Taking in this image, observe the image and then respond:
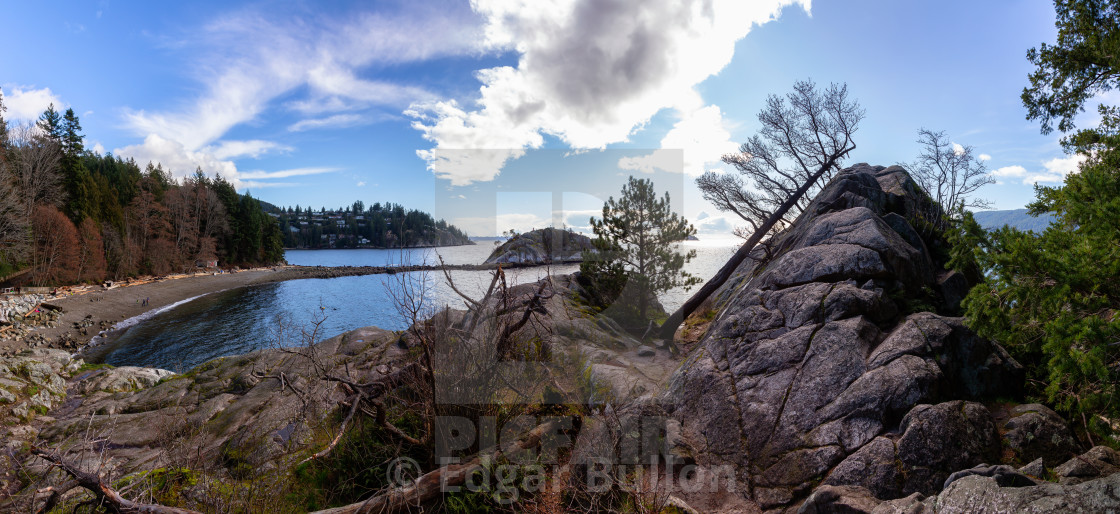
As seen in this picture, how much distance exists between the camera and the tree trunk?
528 inches

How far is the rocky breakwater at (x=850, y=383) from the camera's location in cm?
500

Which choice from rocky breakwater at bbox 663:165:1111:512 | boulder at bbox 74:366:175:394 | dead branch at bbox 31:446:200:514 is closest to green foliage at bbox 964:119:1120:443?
rocky breakwater at bbox 663:165:1111:512

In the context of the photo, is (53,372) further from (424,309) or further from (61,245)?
(61,245)

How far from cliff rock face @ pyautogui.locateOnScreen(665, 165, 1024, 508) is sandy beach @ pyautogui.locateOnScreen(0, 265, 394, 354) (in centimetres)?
3261

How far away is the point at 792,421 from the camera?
5922mm

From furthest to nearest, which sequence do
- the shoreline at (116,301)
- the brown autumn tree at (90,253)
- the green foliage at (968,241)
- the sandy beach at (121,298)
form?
the brown autumn tree at (90,253) → the sandy beach at (121,298) → the shoreline at (116,301) → the green foliage at (968,241)

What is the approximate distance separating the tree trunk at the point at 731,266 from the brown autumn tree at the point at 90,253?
5276cm

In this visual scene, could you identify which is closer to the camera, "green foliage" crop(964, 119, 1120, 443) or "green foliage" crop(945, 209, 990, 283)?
"green foliage" crop(964, 119, 1120, 443)

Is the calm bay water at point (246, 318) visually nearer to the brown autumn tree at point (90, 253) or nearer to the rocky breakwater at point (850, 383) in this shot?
the rocky breakwater at point (850, 383)

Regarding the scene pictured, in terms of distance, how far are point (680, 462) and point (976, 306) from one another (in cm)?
446

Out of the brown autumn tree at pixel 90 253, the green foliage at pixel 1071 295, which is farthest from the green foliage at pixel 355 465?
the brown autumn tree at pixel 90 253

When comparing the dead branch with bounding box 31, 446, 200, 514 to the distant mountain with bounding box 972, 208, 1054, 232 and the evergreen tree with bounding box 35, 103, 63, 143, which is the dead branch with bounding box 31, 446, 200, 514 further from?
the evergreen tree with bounding box 35, 103, 63, 143

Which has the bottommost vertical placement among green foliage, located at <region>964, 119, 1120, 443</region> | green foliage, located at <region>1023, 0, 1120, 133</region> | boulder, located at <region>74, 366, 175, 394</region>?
boulder, located at <region>74, 366, 175, 394</region>

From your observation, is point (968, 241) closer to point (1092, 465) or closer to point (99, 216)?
point (1092, 465)
